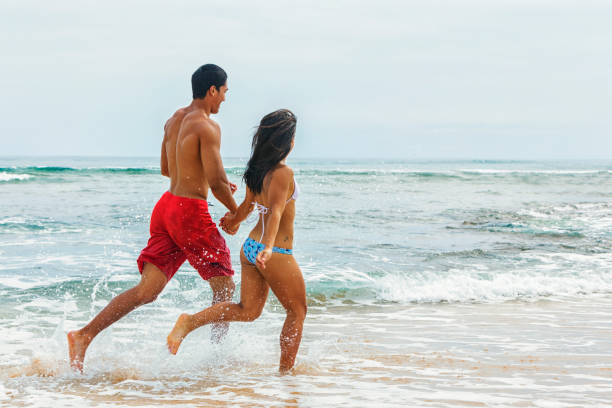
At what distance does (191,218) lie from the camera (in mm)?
4105

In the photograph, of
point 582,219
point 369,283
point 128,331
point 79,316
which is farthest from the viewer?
point 582,219

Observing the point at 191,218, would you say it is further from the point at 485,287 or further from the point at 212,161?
the point at 485,287

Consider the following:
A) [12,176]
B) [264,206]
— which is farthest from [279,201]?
[12,176]

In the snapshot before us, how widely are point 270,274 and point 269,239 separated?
0.28 meters

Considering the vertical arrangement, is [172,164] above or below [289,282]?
above

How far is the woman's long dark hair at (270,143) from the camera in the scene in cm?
377

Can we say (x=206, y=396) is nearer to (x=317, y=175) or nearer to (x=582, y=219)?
(x=582, y=219)

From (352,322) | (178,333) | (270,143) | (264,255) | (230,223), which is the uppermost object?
(270,143)

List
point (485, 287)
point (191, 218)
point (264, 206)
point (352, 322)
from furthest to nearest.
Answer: point (485, 287) < point (352, 322) < point (191, 218) < point (264, 206)

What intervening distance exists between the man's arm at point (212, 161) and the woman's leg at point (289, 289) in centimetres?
57

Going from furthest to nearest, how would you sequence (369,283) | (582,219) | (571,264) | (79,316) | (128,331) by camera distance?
(582,219)
(571,264)
(369,283)
(79,316)
(128,331)

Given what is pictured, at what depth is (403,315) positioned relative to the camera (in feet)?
21.0

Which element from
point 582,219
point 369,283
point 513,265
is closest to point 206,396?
point 369,283

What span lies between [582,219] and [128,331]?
45.2 feet
